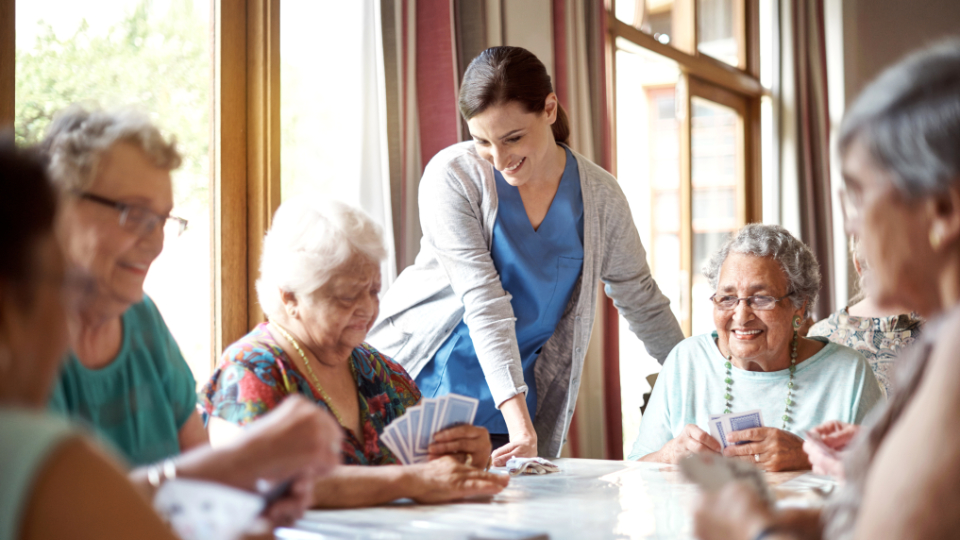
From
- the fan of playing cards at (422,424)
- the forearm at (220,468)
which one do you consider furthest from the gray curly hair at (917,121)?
the fan of playing cards at (422,424)

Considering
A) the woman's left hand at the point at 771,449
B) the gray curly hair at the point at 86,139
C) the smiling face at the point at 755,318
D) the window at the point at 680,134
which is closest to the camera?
the gray curly hair at the point at 86,139

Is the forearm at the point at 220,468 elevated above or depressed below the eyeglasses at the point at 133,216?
below

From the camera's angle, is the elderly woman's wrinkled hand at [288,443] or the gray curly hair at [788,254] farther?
the gray curly hair at [788,254]

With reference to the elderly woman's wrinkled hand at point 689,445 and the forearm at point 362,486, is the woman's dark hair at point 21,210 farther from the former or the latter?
the elderly woman's wrinkled hand at point 689,445

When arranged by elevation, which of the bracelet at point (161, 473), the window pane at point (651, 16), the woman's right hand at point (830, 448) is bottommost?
the woman's right hand at point (830, 448)

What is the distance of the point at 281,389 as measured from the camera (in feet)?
5.03

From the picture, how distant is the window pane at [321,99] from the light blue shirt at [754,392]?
1207 mm

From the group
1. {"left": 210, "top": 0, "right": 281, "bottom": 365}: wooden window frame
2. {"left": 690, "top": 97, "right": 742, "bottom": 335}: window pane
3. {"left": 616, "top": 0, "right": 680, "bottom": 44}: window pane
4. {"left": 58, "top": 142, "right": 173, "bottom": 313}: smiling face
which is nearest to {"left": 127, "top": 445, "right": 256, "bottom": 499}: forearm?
{"left": 58, "top": 142, "right": 173, "bottom": 313}: smiling face

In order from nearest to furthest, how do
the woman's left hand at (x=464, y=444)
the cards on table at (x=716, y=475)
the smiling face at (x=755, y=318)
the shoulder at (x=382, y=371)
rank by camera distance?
A: the cards on table at (x=716, y=475) → the woman's left hand at (x=464, y=444) → the shoulder at (x=382, y=371) → the smiling face at (x=755, y=318)

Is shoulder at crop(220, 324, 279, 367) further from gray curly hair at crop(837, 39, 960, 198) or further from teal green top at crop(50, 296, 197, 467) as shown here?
gray curly hair at crop(837, 39, 960, 198)

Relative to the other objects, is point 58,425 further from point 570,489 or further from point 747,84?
point 747,84

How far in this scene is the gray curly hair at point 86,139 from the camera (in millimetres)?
1256

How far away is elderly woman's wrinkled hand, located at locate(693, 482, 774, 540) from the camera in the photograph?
0.94m

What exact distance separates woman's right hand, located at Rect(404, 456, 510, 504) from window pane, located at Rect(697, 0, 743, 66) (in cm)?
430
